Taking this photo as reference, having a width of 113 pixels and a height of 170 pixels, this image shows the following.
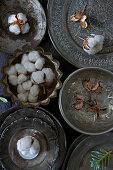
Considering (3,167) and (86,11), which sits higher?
(86,11)

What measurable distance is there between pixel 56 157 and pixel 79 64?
322 mm

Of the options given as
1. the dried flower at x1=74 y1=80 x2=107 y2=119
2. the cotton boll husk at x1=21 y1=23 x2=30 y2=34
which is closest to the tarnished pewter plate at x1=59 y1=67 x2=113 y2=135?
the dried flower at x1=74 y1=80 x2=107 y2=119

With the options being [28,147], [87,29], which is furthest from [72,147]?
[87,29]

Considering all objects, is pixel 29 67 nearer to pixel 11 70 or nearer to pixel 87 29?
pixel 11 70

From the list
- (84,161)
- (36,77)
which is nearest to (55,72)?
(36,77)

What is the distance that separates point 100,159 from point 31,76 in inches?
13.9

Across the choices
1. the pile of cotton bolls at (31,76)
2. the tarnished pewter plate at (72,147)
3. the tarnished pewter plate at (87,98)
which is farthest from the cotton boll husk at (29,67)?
the tarnished pewter plate at (72,147)

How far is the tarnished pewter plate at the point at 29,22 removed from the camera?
96 centimetres

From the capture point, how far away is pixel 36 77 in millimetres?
891

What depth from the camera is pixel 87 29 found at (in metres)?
0.97

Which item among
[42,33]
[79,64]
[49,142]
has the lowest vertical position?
[49,142]

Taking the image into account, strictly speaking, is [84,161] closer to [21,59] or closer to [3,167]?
[3,167]

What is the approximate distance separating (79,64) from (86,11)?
7.4 inches

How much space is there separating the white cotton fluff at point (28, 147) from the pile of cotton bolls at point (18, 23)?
1.18 feet
